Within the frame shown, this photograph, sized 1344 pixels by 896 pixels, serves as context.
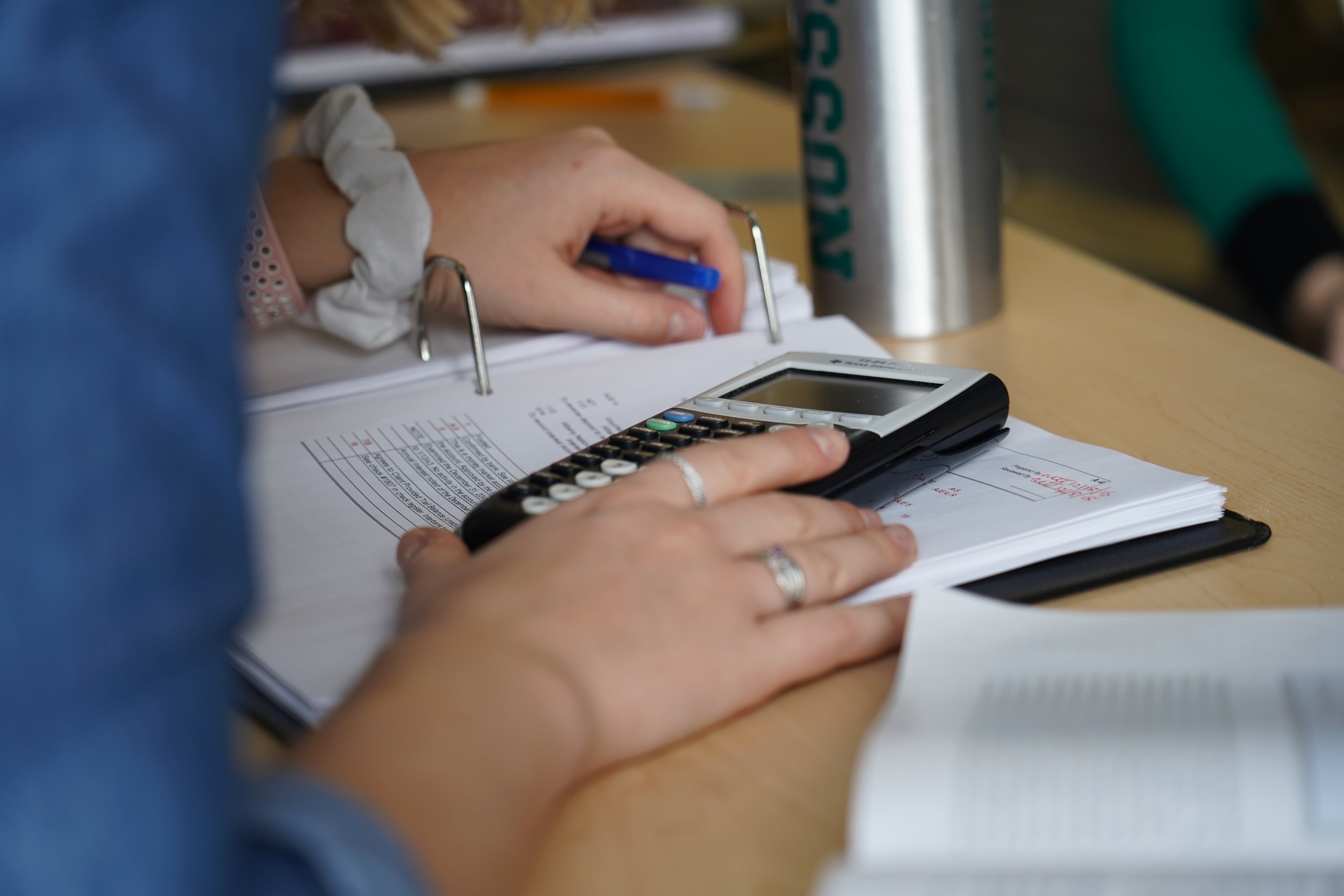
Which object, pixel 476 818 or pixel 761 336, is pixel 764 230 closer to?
pixel 761 336

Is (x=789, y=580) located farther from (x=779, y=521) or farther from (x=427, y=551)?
(x=427, y=551)

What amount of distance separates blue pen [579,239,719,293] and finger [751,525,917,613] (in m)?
0.29

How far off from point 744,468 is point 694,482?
0.06 feet

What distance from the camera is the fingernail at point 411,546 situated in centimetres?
44

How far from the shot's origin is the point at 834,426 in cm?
49

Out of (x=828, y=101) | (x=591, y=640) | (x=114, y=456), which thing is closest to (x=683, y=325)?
(x=828, y=101)

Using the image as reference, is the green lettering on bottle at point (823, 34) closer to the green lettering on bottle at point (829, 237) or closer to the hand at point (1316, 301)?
the green lettering on bottle at point (829, 237)

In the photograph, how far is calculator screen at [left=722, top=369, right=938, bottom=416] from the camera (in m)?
0.51

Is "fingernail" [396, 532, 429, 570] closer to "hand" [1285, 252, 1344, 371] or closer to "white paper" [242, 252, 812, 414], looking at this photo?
"white paper" [242, 252, 812, 414]

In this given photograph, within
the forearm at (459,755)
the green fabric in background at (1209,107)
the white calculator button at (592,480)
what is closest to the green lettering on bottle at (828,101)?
the white calculator button at (592,480)

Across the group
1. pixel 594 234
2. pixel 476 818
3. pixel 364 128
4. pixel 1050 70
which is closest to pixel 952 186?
pixel 594 234

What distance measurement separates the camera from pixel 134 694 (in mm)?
248

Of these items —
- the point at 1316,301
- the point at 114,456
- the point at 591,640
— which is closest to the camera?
the point at 114,456

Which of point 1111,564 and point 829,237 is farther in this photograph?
point 829,237
